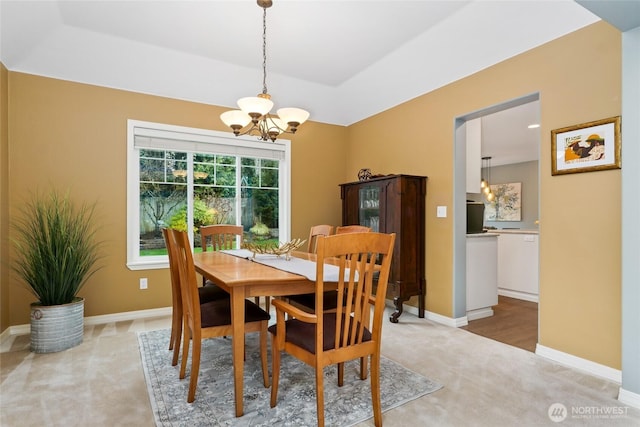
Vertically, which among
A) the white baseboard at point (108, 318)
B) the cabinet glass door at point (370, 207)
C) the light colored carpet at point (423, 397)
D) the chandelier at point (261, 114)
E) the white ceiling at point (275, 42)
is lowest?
the light colored carpet at point (423, 397)

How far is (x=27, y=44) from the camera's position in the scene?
2.95m

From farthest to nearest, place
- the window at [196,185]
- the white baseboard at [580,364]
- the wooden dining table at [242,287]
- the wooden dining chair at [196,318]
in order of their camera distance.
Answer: the window at [196,185] → the white baseboard at [580,364] → the wooden dining chair at [196,318] → the wooden dining table at [242,287]

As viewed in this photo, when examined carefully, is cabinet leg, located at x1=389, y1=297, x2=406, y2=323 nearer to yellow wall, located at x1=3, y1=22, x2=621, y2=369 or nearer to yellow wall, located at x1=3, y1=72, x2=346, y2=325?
yellow wall, located at x1=3, y1=22, x2=621, y2=369

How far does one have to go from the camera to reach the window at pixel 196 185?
3.75m

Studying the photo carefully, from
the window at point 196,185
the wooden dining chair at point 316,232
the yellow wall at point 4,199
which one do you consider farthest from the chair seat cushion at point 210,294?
the yellow wall at point 4,199

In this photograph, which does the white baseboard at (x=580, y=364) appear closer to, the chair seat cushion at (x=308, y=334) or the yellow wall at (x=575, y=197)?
the yellow wall at (x=575, y=197)

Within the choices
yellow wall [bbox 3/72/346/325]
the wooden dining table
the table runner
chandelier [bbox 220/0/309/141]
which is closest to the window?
yellow wall [bbox 3/72/346/325]

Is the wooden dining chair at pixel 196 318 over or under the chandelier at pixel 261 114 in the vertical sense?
under

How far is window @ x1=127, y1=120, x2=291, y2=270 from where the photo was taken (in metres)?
3.75

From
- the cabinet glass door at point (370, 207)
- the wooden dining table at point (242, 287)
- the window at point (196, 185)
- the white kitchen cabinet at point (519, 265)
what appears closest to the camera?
the wooden dining table at point (242, 287)

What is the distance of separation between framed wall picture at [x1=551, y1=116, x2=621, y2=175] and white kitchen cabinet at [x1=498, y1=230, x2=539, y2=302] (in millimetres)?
2154

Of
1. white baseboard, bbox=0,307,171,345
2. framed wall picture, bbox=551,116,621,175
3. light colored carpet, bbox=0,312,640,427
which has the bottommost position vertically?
light colored carpet, bbox=0,312,640,427

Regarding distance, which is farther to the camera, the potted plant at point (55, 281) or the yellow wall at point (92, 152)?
the yellow wall at point (92, 152)

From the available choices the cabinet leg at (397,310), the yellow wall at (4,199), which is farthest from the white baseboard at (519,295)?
the yellow wall at (4,199)
